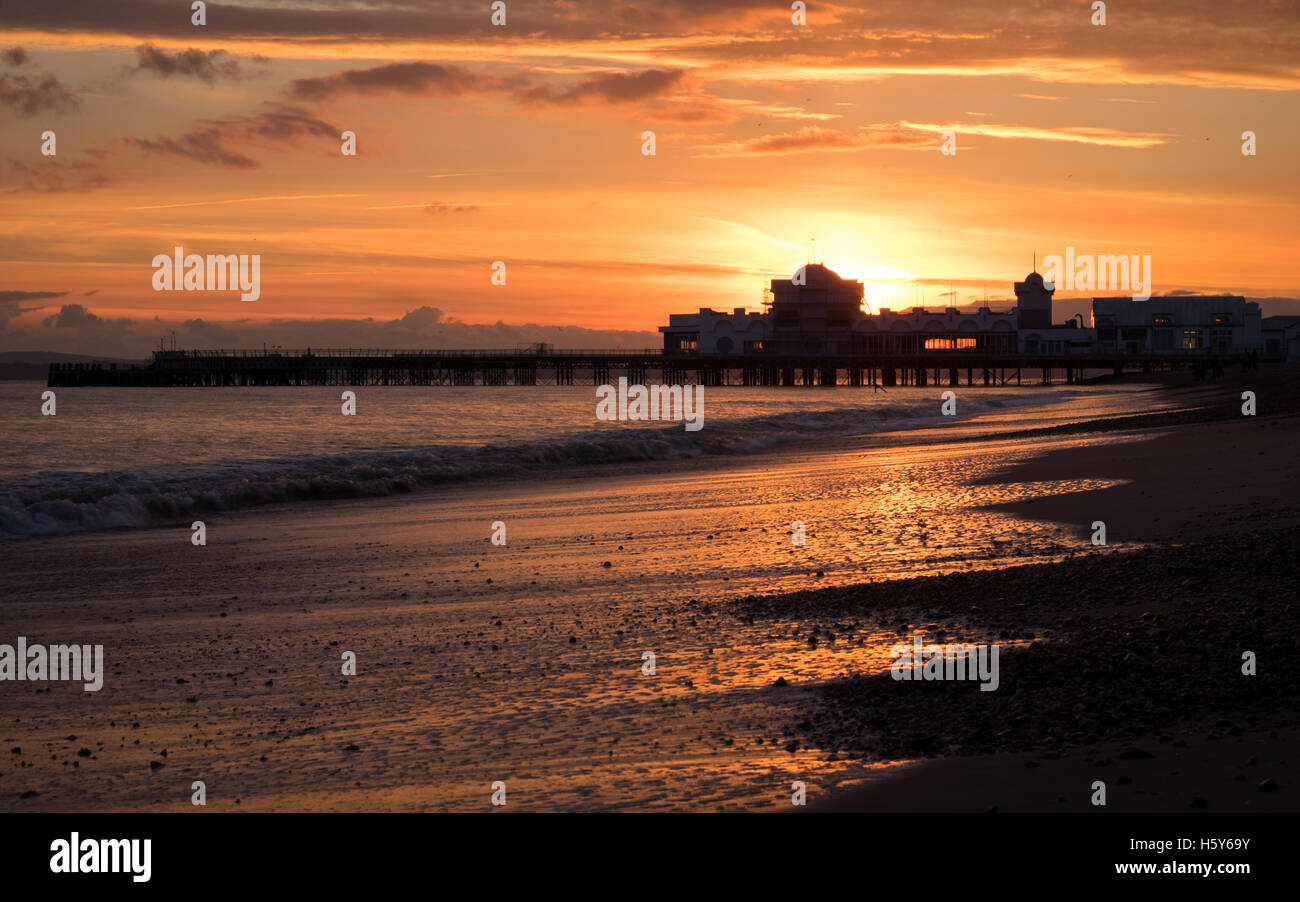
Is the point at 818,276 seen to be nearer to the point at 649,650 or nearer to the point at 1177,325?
the point at 1177,325

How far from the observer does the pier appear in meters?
114

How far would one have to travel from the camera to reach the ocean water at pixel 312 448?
2023cm

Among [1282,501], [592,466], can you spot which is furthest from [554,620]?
[592,466]

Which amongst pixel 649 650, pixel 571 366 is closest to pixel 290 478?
pixel 649 650

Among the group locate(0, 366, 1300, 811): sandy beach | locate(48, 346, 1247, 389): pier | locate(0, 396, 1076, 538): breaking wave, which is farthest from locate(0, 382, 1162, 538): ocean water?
locate(48, 346, 1247, 389): pier

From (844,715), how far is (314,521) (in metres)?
13.1

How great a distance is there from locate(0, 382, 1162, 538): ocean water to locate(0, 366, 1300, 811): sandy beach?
448 centimetres

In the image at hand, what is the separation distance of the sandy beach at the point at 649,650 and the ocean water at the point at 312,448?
4.48 m

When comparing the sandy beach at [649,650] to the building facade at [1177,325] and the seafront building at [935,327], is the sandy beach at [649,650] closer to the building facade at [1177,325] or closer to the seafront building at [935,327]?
the seafront building at [935,327]

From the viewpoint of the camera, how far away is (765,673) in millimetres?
7691

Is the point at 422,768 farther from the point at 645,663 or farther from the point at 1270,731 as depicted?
the point at 1270,731

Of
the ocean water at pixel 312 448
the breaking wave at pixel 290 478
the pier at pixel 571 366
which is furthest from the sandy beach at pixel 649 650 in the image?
the pier at pixel 571 366

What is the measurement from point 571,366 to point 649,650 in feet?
362

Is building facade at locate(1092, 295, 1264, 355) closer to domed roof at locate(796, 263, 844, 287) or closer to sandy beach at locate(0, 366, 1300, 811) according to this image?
domed roof at locate(796, 263, 844, 287)
